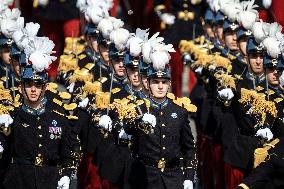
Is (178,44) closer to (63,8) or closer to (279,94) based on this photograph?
(63,8)

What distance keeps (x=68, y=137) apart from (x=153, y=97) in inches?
42.9

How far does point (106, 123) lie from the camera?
45.0ft

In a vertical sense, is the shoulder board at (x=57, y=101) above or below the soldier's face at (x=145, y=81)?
below

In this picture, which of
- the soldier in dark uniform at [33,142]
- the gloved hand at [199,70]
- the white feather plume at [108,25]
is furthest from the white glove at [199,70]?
the soldier in dark uniform at [33,142]

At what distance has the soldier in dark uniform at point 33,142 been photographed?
42.1 feet

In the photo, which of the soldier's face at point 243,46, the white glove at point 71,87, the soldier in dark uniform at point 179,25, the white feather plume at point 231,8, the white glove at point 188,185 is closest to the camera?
the white glove at point 188,185

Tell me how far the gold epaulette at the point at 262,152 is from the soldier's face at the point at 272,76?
1.23 m

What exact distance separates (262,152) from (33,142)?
7.99ft

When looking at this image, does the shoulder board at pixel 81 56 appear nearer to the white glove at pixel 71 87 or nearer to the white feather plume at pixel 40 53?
the white glove at pixel 71 87

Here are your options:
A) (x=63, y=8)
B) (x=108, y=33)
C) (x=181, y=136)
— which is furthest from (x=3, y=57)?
(x=63, y=8)

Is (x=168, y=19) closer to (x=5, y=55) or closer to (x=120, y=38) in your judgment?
(x=5, y=55)

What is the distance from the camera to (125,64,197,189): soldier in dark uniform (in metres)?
12.6

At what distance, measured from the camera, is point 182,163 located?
12.8m

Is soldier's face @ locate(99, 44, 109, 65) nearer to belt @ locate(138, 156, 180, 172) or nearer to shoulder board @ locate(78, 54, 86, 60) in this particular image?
shoulder board @ locate(78, 54, 86, 60)
